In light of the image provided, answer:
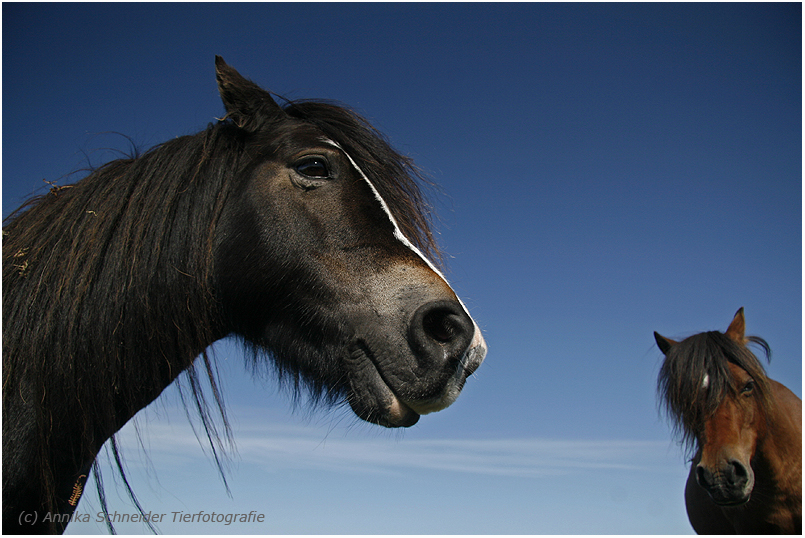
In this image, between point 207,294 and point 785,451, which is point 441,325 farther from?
point 785,451

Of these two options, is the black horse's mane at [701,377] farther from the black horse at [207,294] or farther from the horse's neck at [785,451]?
→ the black horse at [207,294]

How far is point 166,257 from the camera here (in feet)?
7.09

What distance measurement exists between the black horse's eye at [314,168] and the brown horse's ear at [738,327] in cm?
628

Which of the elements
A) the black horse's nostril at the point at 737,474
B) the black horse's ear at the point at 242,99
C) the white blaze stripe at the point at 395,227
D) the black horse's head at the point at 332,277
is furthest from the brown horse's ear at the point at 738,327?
the black horse's ear at the point at 242,99

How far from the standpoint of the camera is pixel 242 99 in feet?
8.17

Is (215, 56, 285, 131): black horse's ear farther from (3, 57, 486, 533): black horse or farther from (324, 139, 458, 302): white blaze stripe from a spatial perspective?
(324, 139, 458, 302): white blaze stripe

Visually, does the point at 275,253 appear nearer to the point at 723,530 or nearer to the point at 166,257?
the point at 166,257

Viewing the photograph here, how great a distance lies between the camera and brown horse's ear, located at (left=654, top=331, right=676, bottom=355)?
22.4 ft

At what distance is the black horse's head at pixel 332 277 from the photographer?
187cm

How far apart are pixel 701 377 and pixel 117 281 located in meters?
6.00

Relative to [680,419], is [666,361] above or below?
above

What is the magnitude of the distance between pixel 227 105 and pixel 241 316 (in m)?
1.07

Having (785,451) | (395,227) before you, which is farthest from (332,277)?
(785,451)

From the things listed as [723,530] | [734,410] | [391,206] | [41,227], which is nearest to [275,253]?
[391,206]
